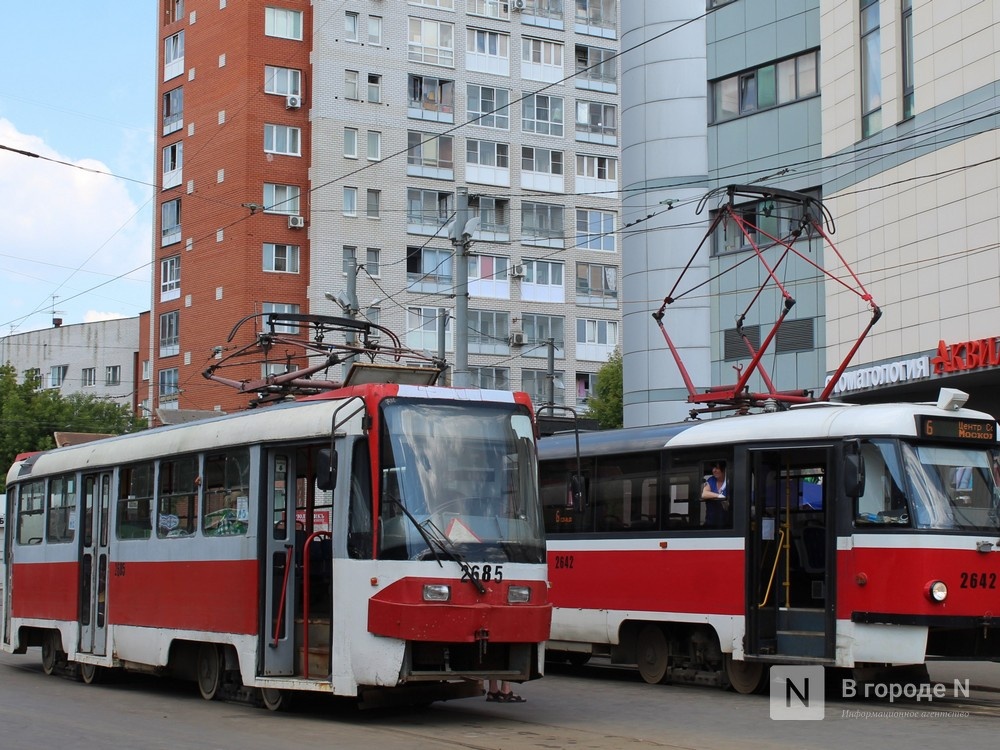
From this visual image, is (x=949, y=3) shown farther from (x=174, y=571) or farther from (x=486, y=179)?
(x=486, y=179)

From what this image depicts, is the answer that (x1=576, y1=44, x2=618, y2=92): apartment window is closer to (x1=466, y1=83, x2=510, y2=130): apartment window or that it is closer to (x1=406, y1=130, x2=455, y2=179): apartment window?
(x1=466, y1=83, x2=510, y2=130): apartment window

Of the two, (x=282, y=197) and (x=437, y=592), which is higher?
(x=282, y=197)

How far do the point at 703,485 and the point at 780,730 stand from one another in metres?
4.22

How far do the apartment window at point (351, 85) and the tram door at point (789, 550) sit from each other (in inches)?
1924

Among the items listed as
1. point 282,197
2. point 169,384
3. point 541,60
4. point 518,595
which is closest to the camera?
point 518,595

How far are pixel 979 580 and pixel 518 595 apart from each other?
4750 mm

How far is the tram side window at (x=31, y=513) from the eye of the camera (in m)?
20.3

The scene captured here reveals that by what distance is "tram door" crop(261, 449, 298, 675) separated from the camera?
551 inches

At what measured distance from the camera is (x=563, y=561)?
18844 mm

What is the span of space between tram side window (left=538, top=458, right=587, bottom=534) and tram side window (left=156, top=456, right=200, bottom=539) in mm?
4848

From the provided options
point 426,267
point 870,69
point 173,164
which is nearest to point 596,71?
point 426,267

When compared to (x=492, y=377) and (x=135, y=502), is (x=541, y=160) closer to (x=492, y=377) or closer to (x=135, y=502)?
(x=492, y=377)

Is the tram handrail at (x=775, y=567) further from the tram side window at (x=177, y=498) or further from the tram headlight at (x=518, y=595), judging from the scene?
the tram side window at (x=177, y=498)

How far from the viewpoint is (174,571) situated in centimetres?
1598
